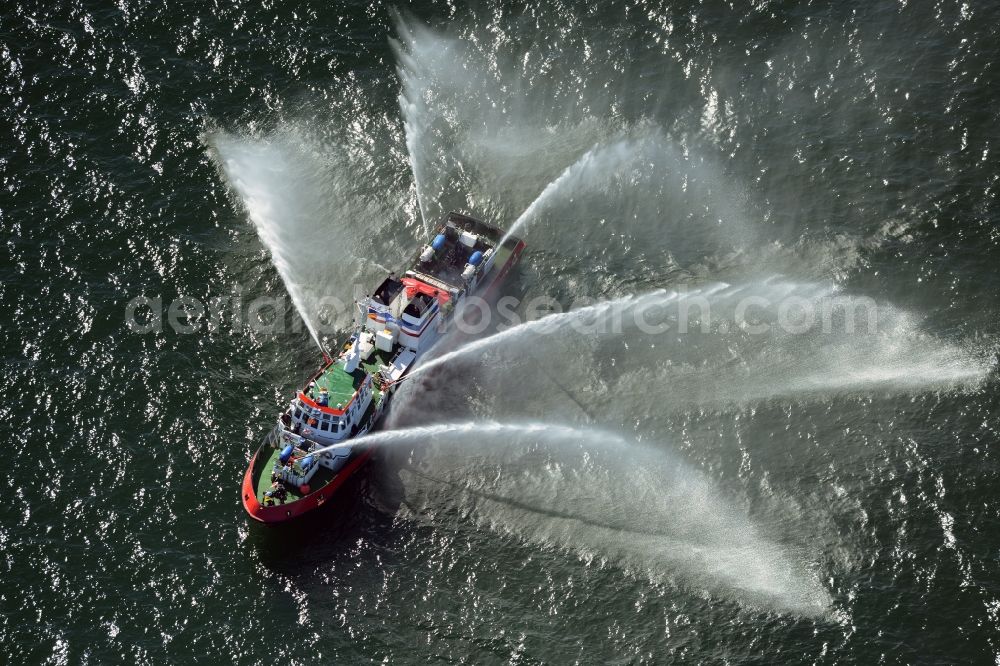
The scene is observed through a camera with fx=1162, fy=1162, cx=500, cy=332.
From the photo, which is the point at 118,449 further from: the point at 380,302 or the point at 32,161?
the point at 32,161

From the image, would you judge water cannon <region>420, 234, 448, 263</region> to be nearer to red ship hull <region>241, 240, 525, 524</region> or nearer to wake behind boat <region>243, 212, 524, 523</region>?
wake behind boat <region>243, 212, 524, 523</region>

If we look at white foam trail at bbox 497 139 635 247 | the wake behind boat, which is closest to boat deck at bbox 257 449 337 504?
the wake behind boat

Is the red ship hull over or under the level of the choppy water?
under

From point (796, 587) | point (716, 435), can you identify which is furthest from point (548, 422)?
point (796, 587)

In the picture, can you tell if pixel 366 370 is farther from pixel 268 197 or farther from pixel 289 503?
pixel 268 197

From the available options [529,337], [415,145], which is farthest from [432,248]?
[415,145]
